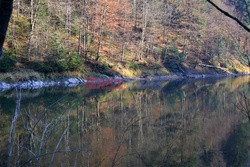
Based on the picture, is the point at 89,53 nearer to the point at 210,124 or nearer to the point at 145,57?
the point at 145,57

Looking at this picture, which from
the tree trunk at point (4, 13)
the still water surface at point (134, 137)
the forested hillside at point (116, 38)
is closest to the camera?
the tree trunk at point (4, 13)

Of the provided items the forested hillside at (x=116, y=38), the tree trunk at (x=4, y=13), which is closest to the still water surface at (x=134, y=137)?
the tree trunk at (x=4, y=13)

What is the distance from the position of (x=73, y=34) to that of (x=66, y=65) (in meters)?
8.86

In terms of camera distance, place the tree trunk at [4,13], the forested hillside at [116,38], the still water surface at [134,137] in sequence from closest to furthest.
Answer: the tree trunk at [4,13] < the still water surface at [134,137] < the forested hillside at [116,38]

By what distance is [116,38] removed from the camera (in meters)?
35.0

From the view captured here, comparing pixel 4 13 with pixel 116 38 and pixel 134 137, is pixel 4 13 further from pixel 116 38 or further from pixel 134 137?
pixel 116 38

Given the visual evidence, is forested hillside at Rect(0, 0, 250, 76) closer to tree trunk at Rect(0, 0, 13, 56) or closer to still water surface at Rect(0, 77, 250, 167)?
still water surface at Rect(0, 77, 250, 167)

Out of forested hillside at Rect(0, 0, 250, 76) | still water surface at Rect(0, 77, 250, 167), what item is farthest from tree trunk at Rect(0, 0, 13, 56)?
forested hillside at Rect(0, 0, 250, 76)

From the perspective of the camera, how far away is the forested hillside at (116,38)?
931 inches

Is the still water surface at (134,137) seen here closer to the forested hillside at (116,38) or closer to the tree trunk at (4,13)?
the tree trunk at (4,13)

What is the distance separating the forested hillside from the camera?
2366cm

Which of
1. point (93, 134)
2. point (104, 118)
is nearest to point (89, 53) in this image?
point (104, 118)

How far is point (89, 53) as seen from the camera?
30031 millimetres

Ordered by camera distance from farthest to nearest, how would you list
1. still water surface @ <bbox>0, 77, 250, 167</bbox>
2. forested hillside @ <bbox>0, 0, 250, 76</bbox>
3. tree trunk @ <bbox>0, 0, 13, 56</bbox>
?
forested hillside @ <bbox>0, 0, 250, 76</bbox> < still water surface @ <bbox>0, 77, 250, 167</bbox> < tree trunk @ <bbox>0, 0, 13, 56</bbox>
